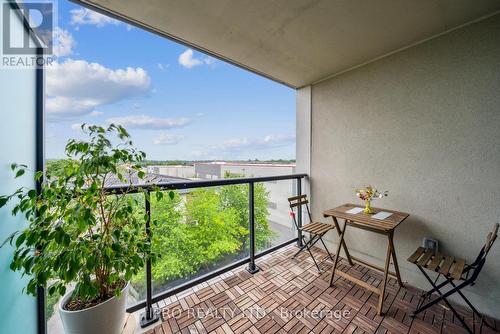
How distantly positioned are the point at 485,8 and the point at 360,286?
3.02m

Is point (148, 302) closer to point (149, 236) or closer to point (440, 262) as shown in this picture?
point (149, 236)

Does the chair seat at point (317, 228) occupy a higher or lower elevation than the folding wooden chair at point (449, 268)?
higher

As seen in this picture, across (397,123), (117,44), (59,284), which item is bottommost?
(59,284)

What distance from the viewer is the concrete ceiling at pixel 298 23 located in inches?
65.4

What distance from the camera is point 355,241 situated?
279cm

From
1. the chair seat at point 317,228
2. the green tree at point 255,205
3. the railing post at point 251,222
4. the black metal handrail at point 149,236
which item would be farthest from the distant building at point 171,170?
the chair seat at point 317,228

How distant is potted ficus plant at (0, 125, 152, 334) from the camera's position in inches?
38.8

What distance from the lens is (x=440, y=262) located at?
1828 millimetres

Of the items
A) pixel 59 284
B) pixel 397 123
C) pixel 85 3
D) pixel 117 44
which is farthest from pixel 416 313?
pixel 117 44

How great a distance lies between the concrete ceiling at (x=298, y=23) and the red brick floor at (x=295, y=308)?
2.83m

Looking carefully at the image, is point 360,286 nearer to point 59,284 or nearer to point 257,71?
point 59,284

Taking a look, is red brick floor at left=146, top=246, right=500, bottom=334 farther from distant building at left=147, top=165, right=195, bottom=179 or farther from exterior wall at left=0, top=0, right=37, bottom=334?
distant building at left=147, top=165, right=195, bottom=179

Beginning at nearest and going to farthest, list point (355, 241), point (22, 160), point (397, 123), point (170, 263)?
point (22, 160) < point (170, 263) < point (397, 123) < point (355, 241)

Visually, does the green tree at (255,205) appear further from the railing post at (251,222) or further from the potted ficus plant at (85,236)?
the potted ficus plant at (85,236)
